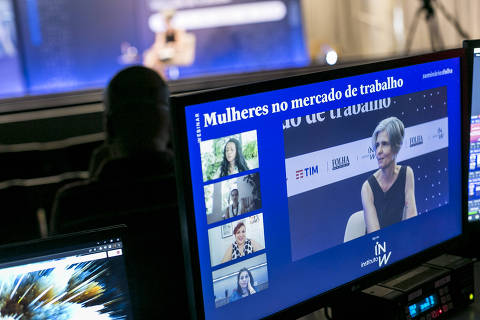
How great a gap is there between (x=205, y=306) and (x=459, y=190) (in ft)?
2.07

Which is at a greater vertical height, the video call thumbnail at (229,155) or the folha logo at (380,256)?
the video call thumbnail at (229,155)

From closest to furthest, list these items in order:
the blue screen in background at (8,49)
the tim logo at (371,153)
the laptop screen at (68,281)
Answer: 1. the laptop screen at (68,281)
2. the tim logo at (371,153)
3. the blue screen in background at (8,49)

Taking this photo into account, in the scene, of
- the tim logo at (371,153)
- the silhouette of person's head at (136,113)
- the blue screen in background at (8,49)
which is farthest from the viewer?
the blue screen in background at (8,49)

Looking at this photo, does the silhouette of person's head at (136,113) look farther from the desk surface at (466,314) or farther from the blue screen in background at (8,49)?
the blue screen in background at (8,49)

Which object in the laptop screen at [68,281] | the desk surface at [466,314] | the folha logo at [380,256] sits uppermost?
the laptop screen at [68,281]

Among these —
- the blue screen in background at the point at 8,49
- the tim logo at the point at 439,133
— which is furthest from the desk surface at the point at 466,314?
the blue screen in background at the point at 8,49

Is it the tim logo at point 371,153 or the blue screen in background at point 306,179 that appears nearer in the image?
the blue screen in background at point 306,179

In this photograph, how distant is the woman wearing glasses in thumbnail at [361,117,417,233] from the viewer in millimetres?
1141

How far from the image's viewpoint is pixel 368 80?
1102mm

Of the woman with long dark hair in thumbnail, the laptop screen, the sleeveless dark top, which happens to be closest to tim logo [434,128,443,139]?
the sleeveless dark top

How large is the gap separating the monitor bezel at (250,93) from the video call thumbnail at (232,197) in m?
0.04

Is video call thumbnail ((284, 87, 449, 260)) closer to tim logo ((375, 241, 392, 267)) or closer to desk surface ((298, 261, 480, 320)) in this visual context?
tim logo ((375, 241, 392, 267))

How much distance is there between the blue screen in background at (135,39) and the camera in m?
4.29

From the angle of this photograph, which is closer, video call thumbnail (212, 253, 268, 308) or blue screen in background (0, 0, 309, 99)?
video call thumbnail (212, 253, 268, 308)
